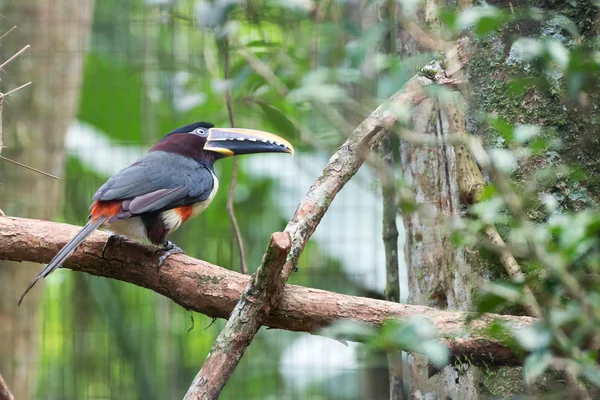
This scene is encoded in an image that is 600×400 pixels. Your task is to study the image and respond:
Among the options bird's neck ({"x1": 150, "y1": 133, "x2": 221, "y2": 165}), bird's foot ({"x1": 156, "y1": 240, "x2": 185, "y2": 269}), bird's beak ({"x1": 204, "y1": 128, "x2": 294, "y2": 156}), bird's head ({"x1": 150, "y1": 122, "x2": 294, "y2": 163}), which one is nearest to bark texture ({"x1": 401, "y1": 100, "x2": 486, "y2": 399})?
bird's beak ({"x1": 204, "y1": 128, "x2": 294, "y2": 156})

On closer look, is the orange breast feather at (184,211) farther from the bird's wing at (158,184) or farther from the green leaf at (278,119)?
the green leaf at (278,119)

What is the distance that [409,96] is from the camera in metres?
2.23

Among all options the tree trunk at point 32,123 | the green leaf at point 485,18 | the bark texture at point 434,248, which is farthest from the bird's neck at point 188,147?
the green leaf at point 485,18

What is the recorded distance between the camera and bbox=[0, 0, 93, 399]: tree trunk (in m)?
4.09

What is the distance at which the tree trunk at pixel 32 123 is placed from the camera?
409cm

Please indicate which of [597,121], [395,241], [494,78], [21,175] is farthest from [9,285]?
[597,121]

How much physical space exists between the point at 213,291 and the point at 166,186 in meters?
0.75

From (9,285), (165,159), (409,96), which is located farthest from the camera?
(9,285)

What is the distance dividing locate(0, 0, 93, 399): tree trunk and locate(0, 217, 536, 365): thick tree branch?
1.72 meters

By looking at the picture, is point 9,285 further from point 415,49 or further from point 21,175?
point 415,49

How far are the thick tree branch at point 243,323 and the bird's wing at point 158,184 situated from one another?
0.90 metres

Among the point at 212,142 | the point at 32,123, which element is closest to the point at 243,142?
the point at 212,142

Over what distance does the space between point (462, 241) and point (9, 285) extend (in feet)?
11.5

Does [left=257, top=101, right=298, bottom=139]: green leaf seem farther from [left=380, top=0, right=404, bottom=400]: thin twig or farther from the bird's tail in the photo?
the bird's tail
